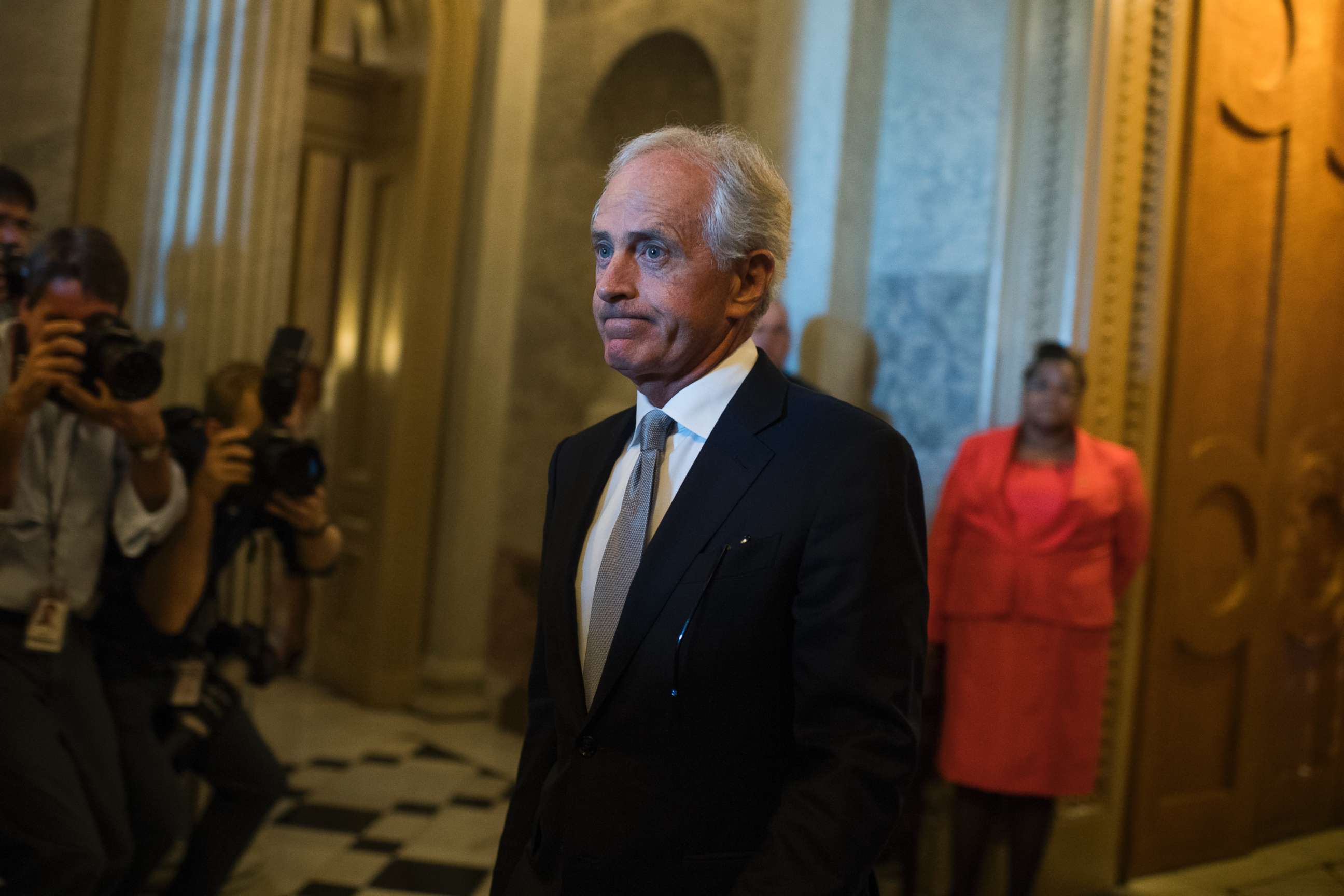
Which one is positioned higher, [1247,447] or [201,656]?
[1247,447]

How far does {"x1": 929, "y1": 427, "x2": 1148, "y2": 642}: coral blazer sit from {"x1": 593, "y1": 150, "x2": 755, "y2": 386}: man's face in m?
2.05

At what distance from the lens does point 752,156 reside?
4.76 ft

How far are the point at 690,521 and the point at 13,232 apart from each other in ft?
7.02

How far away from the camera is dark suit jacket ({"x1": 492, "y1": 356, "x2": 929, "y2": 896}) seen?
1255 mm

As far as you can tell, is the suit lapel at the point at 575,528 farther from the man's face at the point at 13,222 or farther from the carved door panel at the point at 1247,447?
the carved door panel at the point at 1247,447

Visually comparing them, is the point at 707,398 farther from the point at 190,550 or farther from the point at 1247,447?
the point at 1247,447

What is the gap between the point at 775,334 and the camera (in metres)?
3.58

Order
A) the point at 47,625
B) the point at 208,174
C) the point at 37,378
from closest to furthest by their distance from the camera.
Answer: the point at 37,378, the point at 47,625, the point at 208,174

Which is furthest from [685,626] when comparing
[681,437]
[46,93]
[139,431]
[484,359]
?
[484,359]

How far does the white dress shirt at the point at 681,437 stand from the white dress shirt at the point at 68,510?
4.89 feet

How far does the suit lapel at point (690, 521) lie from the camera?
1.34 meters

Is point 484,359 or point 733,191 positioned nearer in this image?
point 733,191

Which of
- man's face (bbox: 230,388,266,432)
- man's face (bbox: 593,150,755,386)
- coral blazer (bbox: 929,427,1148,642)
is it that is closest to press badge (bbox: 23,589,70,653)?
man's face (bbox: 230,388,266,432)

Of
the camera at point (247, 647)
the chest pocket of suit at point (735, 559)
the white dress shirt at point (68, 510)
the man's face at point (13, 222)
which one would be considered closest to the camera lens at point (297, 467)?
the white dress shirt at point (68, 510)
